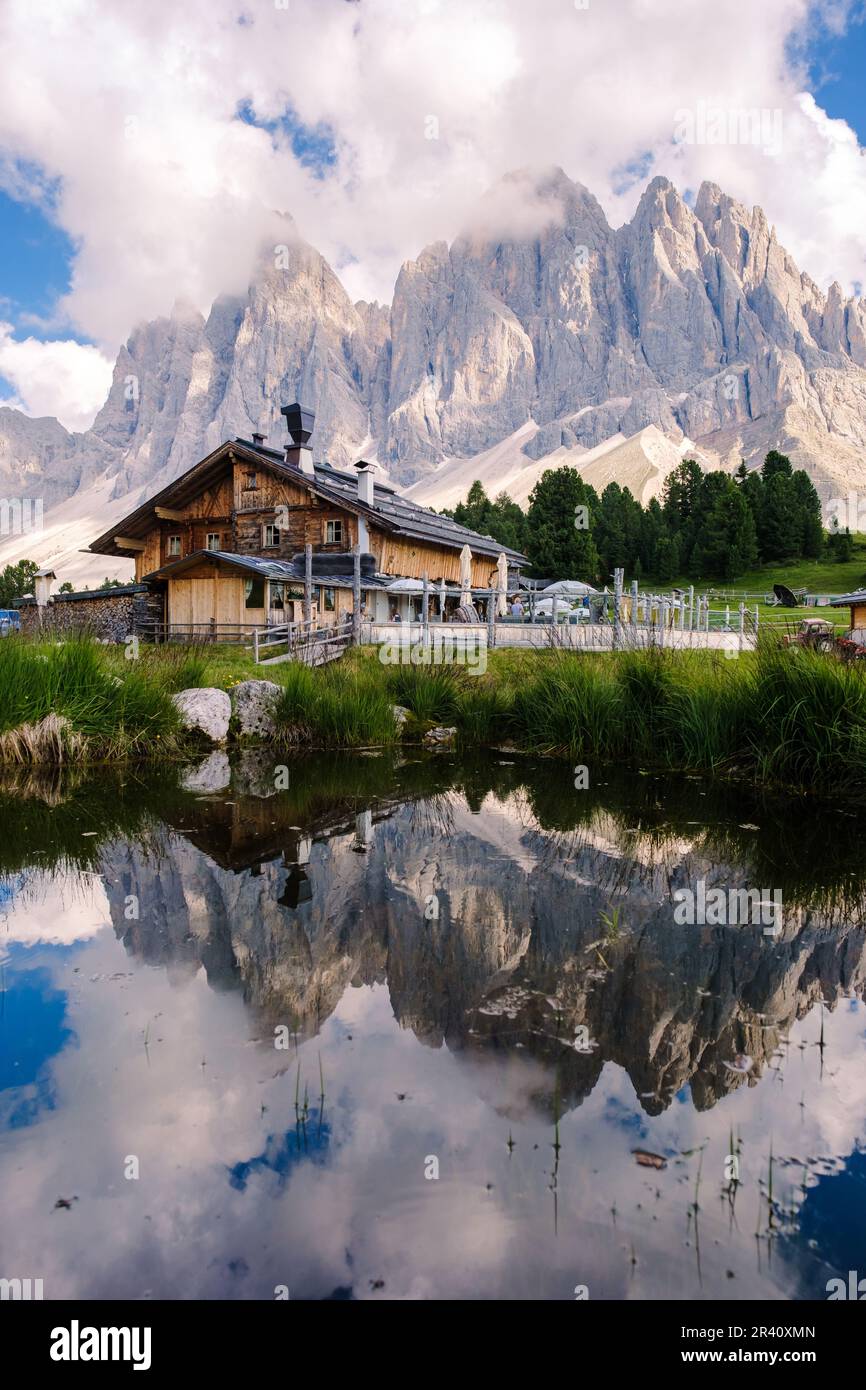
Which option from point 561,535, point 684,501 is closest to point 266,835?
point 561,535

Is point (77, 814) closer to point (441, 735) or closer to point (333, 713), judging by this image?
point (333, 713)

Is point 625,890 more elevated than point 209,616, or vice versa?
point 209,616

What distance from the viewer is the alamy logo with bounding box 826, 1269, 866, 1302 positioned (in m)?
2.64

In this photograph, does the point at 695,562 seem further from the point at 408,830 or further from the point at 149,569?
the point at 408,830

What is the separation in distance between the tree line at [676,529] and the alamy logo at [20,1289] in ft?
176

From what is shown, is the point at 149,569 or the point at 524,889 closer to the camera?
the point at 524,889

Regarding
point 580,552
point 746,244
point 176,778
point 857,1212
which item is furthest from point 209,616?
point 746,244

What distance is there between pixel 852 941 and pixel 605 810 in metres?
4.03

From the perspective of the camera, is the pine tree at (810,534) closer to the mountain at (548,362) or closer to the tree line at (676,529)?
the tree line at (676,529)

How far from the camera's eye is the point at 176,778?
36.3 feet

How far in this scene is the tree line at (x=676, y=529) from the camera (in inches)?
2308

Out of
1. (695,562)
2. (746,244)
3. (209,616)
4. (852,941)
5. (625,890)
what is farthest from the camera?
(746,244)
